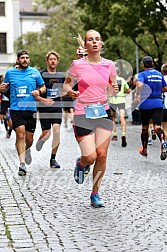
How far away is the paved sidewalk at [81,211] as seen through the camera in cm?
538

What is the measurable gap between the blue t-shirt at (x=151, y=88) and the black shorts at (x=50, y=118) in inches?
65.7

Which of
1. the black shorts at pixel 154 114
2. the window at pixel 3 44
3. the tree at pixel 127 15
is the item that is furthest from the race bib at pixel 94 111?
the window at pixel 3 44

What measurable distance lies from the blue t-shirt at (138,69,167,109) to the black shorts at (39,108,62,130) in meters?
1.67

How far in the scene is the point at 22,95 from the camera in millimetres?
9969

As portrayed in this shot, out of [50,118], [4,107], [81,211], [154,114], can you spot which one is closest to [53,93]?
[50,118]

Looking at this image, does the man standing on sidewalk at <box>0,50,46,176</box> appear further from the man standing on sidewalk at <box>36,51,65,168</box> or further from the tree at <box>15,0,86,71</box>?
the tree at <box>15,0,86,71</box>

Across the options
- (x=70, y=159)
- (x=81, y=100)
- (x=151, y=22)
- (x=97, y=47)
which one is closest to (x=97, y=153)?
(x=81, y=100)

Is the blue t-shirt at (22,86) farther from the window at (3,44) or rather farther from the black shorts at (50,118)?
the window at (3,44)

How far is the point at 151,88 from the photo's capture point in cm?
1157

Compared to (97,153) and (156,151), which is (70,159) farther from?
(97,153)

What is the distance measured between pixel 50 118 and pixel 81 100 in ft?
12.9

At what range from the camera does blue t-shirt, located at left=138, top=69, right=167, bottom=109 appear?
37.9ft

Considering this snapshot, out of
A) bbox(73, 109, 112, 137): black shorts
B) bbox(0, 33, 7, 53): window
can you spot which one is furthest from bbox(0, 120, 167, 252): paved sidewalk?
bbox(0, 33, 7, 53): window

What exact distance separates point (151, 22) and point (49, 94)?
1323 centimetres
